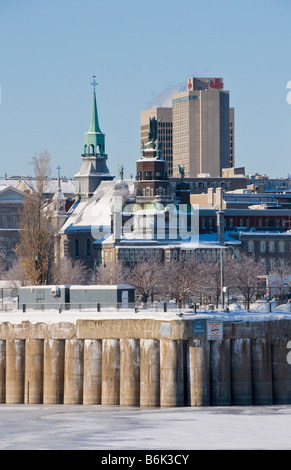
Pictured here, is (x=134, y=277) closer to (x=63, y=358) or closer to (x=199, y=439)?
(x=63, y=358)

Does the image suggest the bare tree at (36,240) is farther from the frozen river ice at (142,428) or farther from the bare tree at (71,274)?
the frozen river ice at (142,428)

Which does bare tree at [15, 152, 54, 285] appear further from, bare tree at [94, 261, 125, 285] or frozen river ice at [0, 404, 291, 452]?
bare tree at [94, 261, 125, 285]

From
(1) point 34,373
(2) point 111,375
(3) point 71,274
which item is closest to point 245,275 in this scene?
(3) point 71,274

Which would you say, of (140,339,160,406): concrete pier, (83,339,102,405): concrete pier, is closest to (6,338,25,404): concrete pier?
(83,339,102,405): concrete pier

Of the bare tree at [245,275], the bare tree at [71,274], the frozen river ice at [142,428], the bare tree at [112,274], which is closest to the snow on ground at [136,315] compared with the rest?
the frozen river ice at [142,428]

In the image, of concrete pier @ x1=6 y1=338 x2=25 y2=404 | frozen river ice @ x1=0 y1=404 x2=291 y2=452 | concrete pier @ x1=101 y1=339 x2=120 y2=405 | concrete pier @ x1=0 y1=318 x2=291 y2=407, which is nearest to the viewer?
frozen river ice @ x1=0 y1=404 x2=291 y2=452

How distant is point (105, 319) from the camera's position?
239 ft

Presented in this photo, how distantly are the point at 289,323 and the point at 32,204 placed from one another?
1267 inches

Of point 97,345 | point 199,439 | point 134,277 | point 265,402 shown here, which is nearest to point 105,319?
point 97,345

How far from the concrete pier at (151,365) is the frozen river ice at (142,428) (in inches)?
46.4

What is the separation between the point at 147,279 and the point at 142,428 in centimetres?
8720

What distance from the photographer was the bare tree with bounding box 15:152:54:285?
97.2m

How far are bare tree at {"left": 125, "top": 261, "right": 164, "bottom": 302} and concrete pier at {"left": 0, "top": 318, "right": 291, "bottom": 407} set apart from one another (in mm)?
55010

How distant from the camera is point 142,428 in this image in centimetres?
6188
